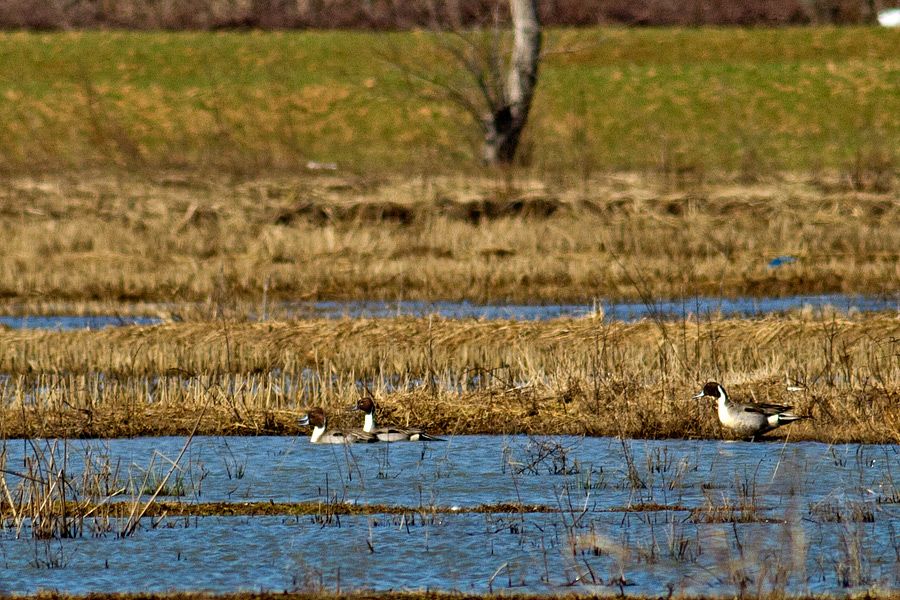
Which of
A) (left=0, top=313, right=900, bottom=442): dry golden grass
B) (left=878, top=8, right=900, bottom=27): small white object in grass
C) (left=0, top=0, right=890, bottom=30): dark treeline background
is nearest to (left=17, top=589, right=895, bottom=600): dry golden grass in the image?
(left=0, top=313, right=900, bottom=442): dry golden grass

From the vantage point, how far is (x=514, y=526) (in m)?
9.41

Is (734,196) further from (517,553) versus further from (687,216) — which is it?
(517,553)

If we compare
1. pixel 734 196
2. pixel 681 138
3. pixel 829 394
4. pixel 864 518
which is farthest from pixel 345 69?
pixel 864 518

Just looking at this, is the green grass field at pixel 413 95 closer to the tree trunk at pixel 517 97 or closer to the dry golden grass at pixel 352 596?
the tree trunk at pixel 517 97

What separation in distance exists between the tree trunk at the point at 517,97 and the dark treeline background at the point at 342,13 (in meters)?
33.8

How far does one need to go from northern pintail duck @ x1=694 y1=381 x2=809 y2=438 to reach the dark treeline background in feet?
187

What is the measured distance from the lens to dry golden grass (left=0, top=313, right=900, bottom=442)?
42.6 ft

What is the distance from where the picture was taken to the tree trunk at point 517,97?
34.1 m

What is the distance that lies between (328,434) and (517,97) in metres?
22.7

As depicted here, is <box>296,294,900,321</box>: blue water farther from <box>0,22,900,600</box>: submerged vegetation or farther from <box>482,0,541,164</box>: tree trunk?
<box>482,0,541,164</box>: tree trunk

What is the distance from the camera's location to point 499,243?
26.7 metres

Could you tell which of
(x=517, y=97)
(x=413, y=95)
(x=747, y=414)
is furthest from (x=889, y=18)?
(x=747, y=414)

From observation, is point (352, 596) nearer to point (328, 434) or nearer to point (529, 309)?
point (328, 434)

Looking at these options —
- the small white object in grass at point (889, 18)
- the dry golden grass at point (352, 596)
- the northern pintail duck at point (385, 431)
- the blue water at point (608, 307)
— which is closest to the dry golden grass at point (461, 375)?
the northern pintail duck at point (385, 431)
